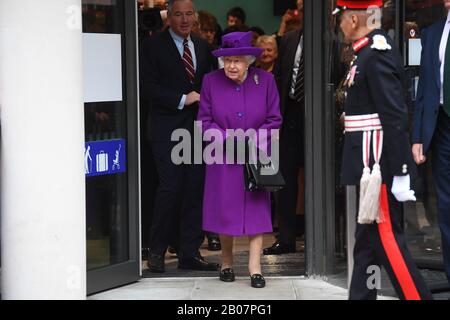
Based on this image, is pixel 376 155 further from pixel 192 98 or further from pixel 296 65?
pixel 296 65

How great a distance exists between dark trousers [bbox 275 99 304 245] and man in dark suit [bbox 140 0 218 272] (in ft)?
2.63

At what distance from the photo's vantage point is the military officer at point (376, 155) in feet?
19.6

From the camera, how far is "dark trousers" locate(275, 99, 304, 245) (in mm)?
8727

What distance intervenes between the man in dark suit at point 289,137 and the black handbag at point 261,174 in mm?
1167

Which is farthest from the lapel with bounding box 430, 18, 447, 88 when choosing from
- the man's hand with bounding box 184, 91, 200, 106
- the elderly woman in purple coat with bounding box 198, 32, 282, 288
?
the man's hand with bounding box 184, 91, 200, 106

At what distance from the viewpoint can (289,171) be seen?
8844 mm

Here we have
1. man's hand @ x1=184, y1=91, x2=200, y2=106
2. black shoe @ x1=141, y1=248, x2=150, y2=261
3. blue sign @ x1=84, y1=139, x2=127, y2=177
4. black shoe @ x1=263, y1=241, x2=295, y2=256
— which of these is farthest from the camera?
black shoe @ x1=263, y1=241, x2=295, y2=256

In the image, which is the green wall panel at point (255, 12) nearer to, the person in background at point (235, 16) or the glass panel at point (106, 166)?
the person in background at point (235, 16)

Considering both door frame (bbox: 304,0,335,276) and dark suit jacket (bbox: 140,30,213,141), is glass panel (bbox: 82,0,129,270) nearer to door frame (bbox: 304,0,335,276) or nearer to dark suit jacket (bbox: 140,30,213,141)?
dark suit jacket (bbox: 140,30,213,141)

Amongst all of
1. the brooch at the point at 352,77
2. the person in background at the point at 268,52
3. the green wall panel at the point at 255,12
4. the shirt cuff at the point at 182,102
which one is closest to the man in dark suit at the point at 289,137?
the person in background at the point at 268,52

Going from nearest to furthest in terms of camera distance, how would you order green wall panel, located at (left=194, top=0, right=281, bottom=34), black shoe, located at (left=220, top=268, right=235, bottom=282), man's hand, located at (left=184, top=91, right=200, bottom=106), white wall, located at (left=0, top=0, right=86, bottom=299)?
white wall, located at (left=0, top=0, right=86, bottom=299), black shoe, located at (left=220, top=268, right=235, bottom=282), man's hand, located at (left=184, top=91, right=200, bottom=106), green wall panel, located at (left=194, top=0, right=281, bottom=34)
